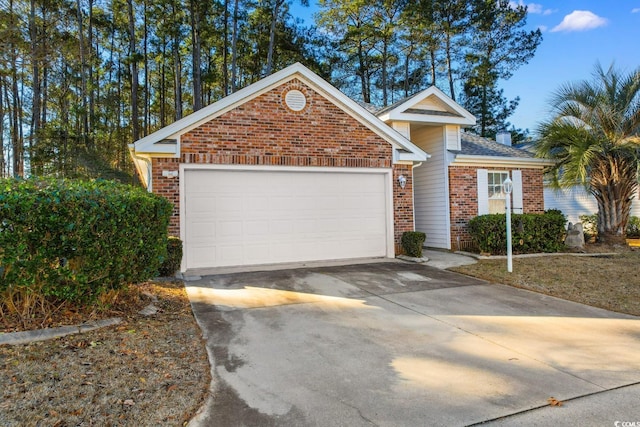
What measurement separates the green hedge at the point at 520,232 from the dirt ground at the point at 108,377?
331 inches

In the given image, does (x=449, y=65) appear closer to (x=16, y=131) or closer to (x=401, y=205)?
(x=401, y=205)

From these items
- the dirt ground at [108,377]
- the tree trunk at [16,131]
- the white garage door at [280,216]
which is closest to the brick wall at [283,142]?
the white garage door at [280,216]

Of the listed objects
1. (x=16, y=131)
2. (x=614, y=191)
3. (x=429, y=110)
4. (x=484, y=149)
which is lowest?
(x=614, y=191)

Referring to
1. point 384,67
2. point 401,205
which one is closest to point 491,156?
point 401,205

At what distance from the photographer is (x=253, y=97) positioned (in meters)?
9.16

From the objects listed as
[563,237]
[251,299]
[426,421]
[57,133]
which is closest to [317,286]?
[251,299]

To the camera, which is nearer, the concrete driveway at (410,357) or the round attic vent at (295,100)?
the concrete driveway at (410,357)

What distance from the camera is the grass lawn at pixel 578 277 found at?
22.0 ft

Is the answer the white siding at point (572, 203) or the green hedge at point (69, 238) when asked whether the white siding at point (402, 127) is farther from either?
the white siding at point (572, 203)

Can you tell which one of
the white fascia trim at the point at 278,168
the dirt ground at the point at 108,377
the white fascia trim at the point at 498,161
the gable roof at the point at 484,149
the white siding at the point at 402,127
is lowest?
the dirt ground at the point at 108,377

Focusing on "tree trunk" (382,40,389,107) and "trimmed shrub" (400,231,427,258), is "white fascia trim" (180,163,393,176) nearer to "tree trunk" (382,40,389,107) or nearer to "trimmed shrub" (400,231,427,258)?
"trimmed shrub" (400,231,427,258)

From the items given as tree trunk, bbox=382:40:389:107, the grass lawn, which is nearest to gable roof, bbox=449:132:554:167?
the grass lawn

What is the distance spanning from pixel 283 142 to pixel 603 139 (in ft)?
29.6

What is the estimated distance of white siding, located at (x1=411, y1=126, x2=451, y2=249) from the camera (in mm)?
12180
